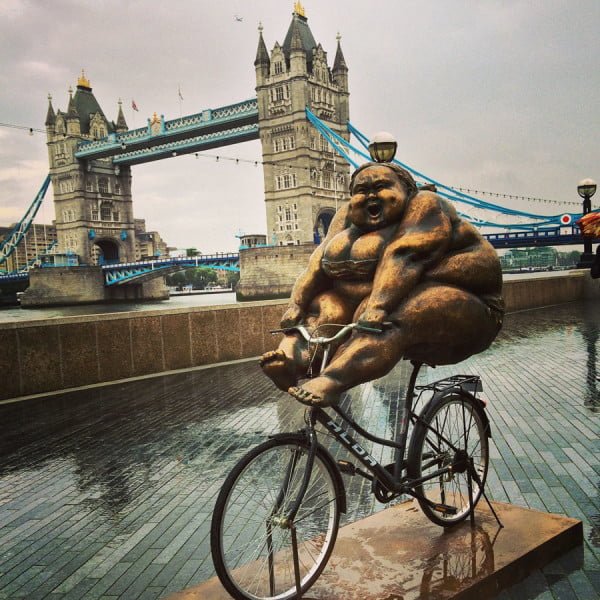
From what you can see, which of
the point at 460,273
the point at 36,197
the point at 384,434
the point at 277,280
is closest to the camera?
the point at 460,273

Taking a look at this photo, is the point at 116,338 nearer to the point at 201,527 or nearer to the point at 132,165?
the point at 201,527

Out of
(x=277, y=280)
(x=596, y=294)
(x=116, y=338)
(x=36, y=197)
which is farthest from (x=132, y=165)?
(x=116, y=338)

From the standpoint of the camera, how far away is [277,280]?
53.7m

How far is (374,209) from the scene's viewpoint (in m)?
2.62

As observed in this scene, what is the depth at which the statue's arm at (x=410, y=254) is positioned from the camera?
244 centimetres

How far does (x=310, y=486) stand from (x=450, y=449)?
0.94 meters

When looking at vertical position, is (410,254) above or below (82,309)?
above

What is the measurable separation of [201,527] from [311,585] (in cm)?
117

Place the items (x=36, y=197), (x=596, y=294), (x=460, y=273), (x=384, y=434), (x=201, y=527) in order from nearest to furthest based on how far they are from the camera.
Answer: (x=460, y=273), (x=201, y=527), (x=384, y=434), (x=596, y=294), (x=36, y=197)

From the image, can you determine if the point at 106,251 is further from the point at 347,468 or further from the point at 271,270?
the point at 347,468

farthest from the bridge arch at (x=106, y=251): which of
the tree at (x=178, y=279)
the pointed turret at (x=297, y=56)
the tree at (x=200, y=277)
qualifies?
the pointed turret at (x=297, y=56)

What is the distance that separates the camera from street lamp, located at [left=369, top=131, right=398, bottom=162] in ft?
14.0

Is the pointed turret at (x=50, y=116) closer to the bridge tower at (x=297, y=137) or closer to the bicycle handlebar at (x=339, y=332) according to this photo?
the bridge tower at (x=297, y=137)

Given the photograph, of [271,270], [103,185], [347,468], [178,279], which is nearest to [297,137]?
[271,270]
